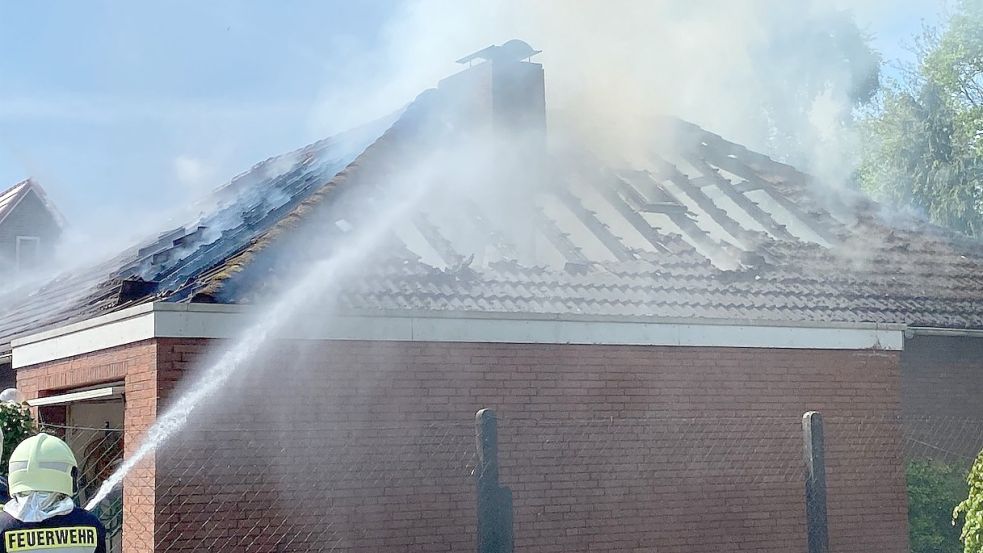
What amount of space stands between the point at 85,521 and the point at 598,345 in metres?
5.82

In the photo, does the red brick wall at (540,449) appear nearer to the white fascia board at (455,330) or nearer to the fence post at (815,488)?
the white fascia board at (455,330)

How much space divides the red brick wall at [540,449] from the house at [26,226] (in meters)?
11.6

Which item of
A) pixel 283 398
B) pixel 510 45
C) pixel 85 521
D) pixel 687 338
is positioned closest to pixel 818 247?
pixel 687 338

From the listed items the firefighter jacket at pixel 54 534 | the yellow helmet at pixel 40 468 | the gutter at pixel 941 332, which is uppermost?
the gutter at pixel 941 332

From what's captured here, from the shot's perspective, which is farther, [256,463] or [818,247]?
[818,247]

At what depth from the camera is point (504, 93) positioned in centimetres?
1358

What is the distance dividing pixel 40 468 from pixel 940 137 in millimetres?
29683

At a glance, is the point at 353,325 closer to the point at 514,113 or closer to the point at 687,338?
the point at 687,338

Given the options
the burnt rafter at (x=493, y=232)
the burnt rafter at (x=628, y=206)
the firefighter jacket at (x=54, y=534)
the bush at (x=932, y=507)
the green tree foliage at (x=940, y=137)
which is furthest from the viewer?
the green tree foliage at (x=940, y=137)

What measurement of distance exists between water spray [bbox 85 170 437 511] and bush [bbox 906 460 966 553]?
18.6 ft

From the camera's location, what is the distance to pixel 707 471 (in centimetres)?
1024

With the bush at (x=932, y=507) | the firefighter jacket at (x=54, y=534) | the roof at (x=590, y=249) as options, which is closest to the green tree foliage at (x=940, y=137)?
the roof at (x=590, y=249)

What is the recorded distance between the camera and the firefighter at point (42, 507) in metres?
4.71

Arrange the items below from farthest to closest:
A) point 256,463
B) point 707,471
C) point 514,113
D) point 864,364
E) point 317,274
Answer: point 514,113
point 864,364
point 707,471
point 317,274
point 256,463
